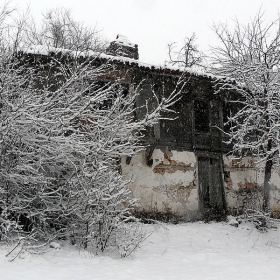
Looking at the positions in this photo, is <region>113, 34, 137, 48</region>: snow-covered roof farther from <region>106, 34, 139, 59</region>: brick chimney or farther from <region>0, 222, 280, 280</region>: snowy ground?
<region>0, 222, 280, 280</region>: snowy ground

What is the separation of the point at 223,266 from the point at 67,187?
3.44 m

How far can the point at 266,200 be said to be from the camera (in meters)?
11.8

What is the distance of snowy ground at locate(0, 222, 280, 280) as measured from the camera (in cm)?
566

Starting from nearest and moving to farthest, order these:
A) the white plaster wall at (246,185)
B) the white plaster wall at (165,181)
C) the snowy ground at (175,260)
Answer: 1. the snowy ground at (175,260)
2. the white plaster wall at (165,181)
3. the white plaster wall at (246,185)

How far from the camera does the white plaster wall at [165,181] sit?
11.4 meters

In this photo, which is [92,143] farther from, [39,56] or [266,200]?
[266,200]

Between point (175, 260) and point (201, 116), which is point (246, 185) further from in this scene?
point (175, 260)

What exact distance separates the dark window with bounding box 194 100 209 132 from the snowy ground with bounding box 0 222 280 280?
378cm

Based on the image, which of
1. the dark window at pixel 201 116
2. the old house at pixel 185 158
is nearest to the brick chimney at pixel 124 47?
the old house at pixel 185 158

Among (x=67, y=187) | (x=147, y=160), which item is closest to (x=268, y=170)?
(x=147, y=160)

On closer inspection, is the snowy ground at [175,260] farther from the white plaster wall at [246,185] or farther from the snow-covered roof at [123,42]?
the snow-covered roof at [123,42]

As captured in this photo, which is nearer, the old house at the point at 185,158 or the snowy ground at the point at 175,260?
the snowy ground at the point at 175,260

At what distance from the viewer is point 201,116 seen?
43.7 ft

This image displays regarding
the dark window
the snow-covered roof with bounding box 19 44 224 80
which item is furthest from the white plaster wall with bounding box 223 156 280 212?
the snow-covered roof with bounding box 19 44 224 80
